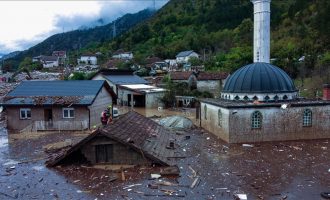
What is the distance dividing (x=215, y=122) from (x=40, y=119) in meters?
12.4

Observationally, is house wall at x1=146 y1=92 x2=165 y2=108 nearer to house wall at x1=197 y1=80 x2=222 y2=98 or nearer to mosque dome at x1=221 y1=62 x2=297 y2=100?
house wall at x1=197 y1=80 x2=222 y2=98

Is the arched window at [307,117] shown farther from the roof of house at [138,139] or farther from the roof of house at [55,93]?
the roof of house at [55,93]

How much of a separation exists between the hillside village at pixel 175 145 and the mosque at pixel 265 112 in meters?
0.06

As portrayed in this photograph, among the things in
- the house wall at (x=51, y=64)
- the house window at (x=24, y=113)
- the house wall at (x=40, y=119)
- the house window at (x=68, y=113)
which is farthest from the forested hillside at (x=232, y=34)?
the house window at (x=24, y=113)

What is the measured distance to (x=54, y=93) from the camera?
87.8 feet

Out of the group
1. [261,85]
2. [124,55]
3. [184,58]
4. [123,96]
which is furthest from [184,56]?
[261,85]

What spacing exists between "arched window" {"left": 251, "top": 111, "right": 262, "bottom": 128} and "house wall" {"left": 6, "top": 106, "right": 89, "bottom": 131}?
11556 mm

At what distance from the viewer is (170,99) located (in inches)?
1642

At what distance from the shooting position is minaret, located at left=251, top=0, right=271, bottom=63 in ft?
100

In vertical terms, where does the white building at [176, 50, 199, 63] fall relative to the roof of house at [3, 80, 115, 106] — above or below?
above

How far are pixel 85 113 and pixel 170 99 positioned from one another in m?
17.8

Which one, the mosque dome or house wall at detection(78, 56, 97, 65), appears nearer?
the mosque dome

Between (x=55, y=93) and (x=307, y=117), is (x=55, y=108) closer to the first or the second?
(x=55, y=93)

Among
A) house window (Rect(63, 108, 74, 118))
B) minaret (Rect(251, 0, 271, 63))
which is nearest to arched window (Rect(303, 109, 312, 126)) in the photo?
minaret (Rect(251, 0, 271, 63))
